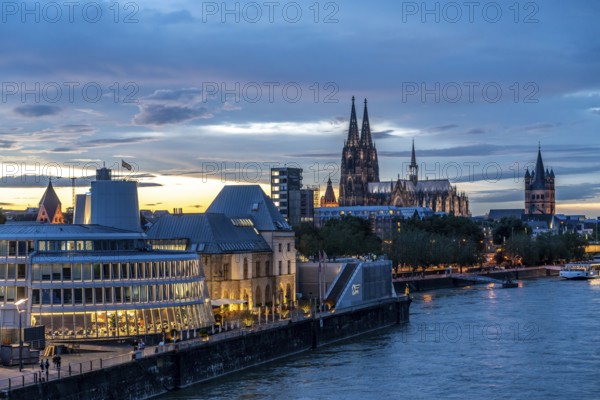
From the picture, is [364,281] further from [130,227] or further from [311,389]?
[311,389]

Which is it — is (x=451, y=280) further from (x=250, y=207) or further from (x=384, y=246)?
(x=250, y=207)

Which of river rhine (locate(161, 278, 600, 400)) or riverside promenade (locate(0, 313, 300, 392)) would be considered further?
river rhine (locate(161, 278, 600, 400))

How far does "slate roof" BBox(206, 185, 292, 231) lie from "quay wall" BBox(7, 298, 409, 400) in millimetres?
13518

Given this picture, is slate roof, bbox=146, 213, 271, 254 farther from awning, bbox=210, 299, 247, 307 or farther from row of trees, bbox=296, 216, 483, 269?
row of trees, bbox=296, 216, 483, 269

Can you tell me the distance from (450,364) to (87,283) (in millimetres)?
25322

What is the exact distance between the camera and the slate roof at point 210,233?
304 feet

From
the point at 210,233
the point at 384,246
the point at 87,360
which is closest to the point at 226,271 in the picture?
the point at 210,233

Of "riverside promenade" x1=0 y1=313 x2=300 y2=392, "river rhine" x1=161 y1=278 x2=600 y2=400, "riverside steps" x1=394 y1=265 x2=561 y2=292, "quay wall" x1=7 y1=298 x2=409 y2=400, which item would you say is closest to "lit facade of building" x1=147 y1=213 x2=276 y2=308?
"quay wall" x1=7 y1=298 x2=409 y2=400

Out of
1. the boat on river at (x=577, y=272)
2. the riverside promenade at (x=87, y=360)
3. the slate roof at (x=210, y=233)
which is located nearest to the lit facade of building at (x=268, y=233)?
the slate roof at (x=210, y=233)

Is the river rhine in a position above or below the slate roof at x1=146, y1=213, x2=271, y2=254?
below

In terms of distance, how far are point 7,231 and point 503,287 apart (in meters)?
106

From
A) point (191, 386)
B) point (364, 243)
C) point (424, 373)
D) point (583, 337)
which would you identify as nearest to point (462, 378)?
point (424, 373)

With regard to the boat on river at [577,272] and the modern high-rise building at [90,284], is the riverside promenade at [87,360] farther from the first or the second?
the boat on river at [577,272]

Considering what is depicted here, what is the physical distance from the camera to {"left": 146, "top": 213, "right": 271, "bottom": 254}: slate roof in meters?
92.8
